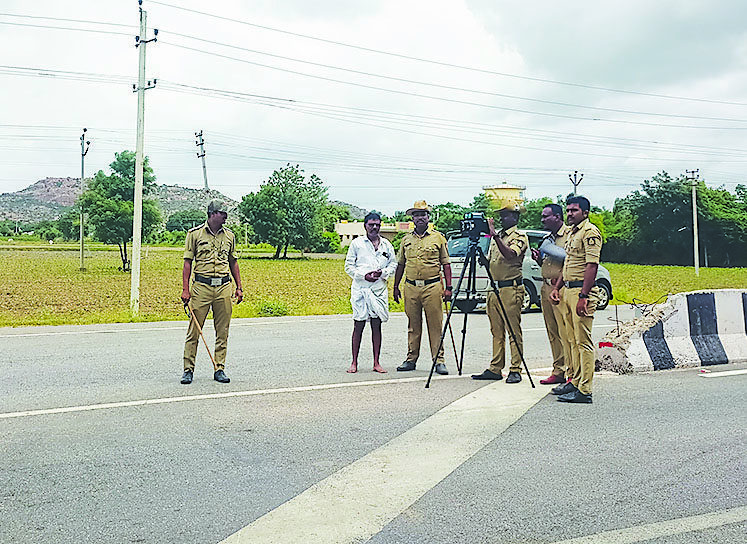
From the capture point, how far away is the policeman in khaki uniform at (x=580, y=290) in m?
6.87

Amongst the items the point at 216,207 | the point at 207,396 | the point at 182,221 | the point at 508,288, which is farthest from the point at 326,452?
the point at 182,221

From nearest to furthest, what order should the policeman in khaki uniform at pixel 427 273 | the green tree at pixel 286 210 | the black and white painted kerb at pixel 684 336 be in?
the policeman in khaki uniform at pixel 427 273 → the black and white painted kerb at pixel 684 336 → the green tree at pixel 286 210

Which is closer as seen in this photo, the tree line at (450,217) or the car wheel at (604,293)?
the car wheel at (604,293)

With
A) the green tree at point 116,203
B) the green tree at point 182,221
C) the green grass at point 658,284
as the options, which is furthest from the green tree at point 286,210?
the green tree at point 182,221

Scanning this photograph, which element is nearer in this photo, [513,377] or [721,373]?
[513,377]

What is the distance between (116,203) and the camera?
131 ft

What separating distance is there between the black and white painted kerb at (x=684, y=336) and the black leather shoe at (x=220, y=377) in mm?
4300

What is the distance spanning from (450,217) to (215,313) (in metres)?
65.2

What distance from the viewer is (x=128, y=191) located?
134ft

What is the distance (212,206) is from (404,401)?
2.92 meters

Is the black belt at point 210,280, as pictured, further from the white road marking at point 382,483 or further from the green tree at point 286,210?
the green tree at point 286,210

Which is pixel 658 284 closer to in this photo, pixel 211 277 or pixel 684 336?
pixel 684 336

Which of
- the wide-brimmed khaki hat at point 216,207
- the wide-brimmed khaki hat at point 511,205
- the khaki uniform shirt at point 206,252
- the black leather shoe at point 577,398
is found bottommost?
the black leather shoe at point 577,398

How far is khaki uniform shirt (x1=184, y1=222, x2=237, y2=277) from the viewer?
7.92 metres
